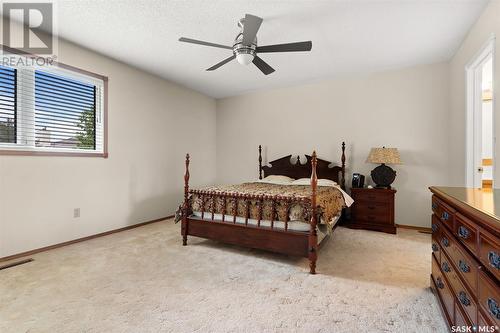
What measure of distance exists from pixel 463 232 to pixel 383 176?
2.83 metres

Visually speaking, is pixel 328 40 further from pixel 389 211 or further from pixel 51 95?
pixel 51 95

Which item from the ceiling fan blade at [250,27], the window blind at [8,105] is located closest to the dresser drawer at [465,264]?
the ceiling fan blade at [250,27]

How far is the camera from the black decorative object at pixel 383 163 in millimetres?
3730

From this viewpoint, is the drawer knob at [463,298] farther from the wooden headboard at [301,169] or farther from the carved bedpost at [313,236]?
the wooden headboard at [301,169]

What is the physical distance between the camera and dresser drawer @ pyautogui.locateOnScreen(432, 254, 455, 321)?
1452 millimetres

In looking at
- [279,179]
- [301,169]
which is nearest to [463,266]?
[279,179]

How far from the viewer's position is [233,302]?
1.86 meters

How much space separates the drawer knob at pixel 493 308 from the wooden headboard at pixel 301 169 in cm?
344

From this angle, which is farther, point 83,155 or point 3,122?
point 83,155

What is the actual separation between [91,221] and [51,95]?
1746 mm

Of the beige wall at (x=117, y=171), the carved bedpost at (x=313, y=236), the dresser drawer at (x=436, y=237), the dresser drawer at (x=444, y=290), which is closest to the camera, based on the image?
the dresser drawer at (x=444, y=290)

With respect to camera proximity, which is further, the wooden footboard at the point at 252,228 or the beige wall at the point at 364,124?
the beige wall at the point at 364,124

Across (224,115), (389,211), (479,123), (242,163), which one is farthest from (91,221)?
(479,123)
